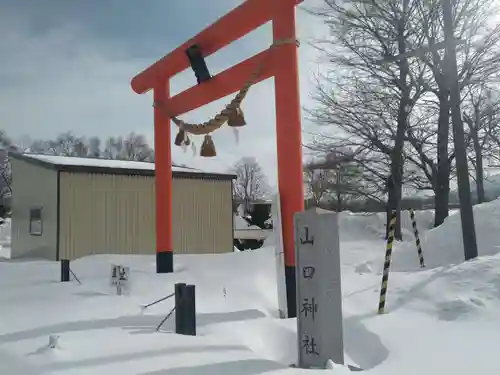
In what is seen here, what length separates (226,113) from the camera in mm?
8023

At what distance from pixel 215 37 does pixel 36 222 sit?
972 cm

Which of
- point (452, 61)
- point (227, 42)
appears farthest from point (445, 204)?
point (227, 42)

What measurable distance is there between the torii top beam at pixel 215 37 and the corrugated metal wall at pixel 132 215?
4755mm

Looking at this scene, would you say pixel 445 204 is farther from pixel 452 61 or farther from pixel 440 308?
pixel 440 308

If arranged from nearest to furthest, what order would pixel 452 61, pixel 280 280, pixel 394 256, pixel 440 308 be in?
→ pixel 440 308 → pixel 280 280 → pixel 452 61 → pixel 394 256

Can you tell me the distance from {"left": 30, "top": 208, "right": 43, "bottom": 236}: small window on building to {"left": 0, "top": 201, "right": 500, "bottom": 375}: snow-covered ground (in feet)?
16.3

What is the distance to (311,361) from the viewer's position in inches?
173

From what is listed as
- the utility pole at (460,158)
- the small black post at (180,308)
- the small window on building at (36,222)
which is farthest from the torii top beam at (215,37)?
the small window on building at (36,222)

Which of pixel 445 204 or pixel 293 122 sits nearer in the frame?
pixel 293 122

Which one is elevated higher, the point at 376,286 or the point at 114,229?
the point at 114,229

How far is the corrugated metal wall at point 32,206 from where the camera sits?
14.2 meters

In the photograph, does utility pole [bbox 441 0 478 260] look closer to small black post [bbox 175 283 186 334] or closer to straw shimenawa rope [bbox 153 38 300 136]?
straw shimenawa rope [bbox 153 38 300 136]

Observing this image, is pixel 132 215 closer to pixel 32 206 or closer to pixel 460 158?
pixel 32 206

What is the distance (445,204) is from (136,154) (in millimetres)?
45260
